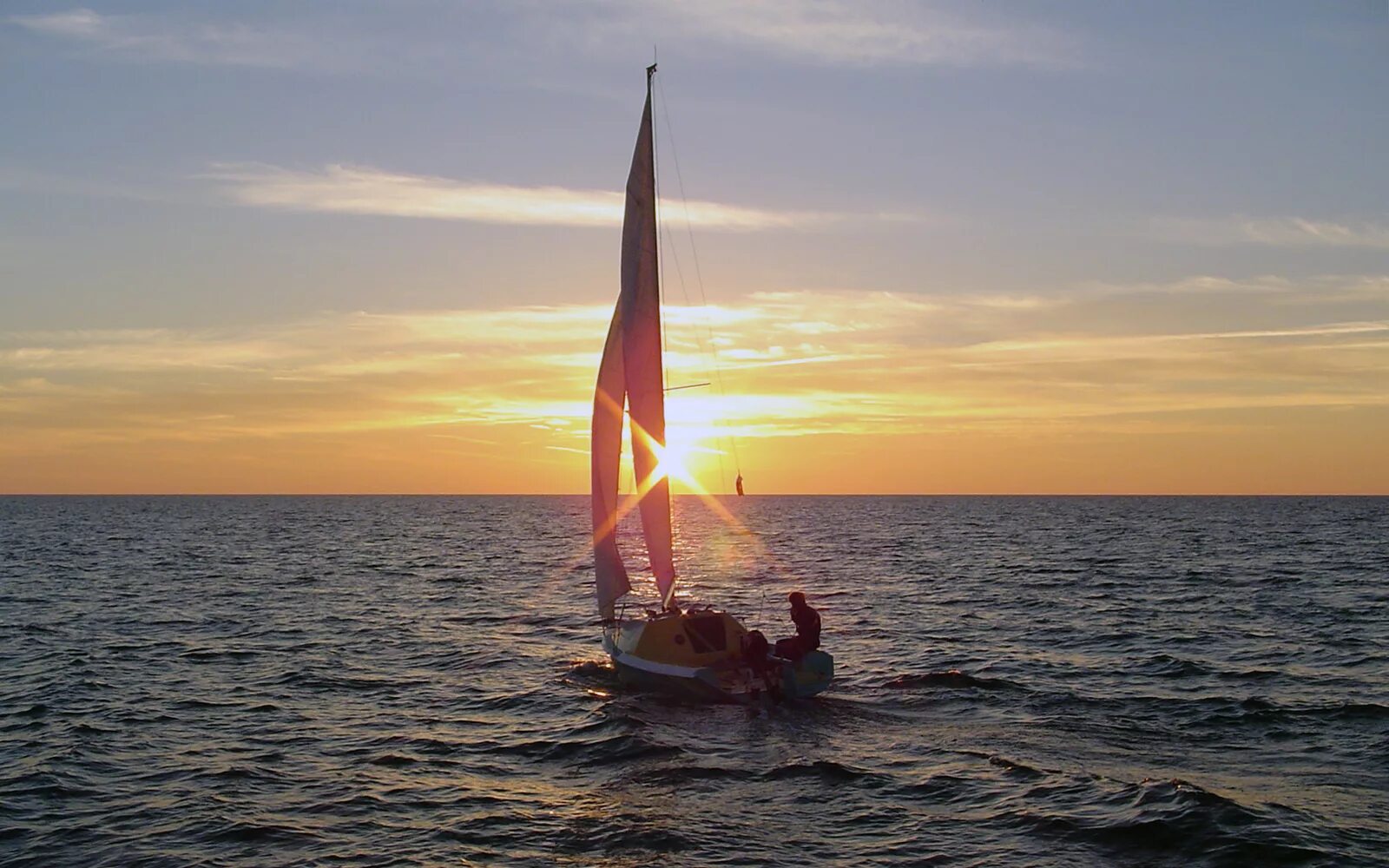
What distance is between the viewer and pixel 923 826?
53.2ft

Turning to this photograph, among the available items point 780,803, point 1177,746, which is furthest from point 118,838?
point 1177,746

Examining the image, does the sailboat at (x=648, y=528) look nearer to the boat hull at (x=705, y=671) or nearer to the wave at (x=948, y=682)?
the boat hull at (x=705, y=671)

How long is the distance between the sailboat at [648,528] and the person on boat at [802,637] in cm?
34

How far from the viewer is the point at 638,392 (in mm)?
26641

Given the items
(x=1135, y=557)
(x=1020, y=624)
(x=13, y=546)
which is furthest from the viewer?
(x=13, y=546)

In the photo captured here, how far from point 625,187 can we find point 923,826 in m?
16.9

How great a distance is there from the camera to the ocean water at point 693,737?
619 inches

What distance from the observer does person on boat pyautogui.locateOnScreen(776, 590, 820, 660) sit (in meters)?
24.5

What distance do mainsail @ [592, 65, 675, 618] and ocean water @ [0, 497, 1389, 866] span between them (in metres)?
3.55

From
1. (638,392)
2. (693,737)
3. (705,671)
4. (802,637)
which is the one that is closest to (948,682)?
(802,637)

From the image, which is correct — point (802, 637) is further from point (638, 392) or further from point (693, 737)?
point (638, 392)

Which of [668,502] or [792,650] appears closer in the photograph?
→ [792,650]

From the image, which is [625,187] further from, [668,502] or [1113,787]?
[1113,787]

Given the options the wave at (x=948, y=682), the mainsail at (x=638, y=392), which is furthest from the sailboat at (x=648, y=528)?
the wave at (x=948, y=682)
